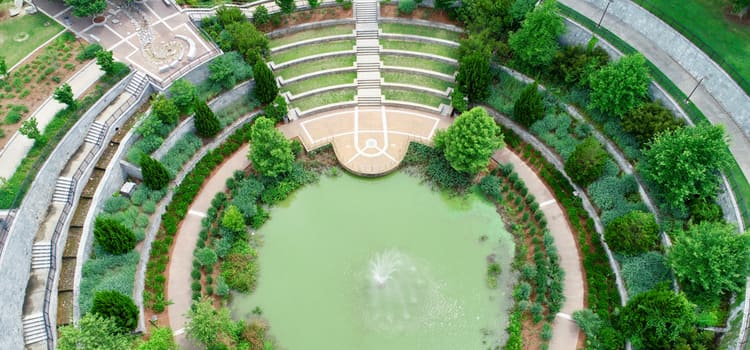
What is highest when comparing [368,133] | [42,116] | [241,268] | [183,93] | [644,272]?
[368,133]

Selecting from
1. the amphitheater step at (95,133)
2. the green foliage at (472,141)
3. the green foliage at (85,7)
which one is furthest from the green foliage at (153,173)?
the green foliage at (472,141)

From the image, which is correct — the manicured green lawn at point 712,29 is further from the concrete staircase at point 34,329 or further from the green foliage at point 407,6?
the concrete staircase at point 34,329

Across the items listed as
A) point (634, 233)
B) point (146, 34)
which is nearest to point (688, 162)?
point (634, 233)

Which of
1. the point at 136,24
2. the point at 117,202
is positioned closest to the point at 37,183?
the point at 117,202

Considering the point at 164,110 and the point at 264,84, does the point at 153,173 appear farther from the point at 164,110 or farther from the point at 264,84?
the point at 264,84

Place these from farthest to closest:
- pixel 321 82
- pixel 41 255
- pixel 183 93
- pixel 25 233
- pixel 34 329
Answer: pixel 321 82 < pixel 183 93 < pixel 41 255 < pixel 25 233 < pixel 34 329

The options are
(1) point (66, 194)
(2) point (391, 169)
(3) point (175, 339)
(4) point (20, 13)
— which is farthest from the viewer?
(4) point (20, 13)

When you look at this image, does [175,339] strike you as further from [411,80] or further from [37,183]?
[411,80]
